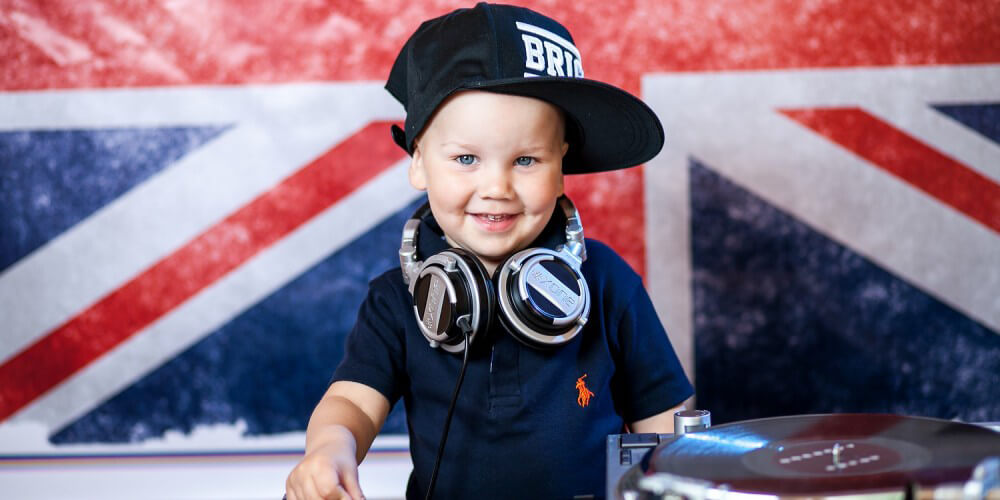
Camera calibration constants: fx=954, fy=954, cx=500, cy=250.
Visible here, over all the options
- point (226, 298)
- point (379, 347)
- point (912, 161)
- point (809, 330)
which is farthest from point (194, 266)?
point (912, 161)

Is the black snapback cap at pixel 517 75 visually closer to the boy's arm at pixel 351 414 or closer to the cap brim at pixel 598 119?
the cap brim at pixel 598 119

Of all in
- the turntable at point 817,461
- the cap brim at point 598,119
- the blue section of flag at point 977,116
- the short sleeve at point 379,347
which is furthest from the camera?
the blue section of flag at point 977,116

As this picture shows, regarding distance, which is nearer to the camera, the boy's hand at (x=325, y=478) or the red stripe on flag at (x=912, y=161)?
the boy's hand at (x=325, y=478)

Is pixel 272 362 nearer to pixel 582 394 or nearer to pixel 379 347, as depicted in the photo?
pixel 379 347

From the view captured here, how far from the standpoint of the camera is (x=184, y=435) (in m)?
1.55

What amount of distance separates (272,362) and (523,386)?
705 millimetres

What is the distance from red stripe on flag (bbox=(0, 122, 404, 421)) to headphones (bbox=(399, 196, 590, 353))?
2.26 ft

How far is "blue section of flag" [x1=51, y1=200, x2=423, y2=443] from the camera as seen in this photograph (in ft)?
5.03

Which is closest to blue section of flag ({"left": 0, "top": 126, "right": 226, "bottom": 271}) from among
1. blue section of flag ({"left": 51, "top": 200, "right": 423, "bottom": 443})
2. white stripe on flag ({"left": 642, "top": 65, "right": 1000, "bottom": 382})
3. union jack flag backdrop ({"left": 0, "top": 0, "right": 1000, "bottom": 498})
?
union jack flag backdrop ({"left": 0, "top": 0, "right": 1000, "bottom": 498})

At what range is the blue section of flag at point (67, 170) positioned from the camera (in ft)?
5.03

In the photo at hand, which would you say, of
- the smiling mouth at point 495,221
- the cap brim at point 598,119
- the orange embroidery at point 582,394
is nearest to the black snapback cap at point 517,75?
the cap brim at point 598,119

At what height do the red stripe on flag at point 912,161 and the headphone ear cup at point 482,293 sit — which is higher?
the red stripe on flag at point 912,161

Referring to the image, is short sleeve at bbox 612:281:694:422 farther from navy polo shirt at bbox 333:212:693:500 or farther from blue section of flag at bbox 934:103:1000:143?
blue section of flag at bbox 934:103:1000:143

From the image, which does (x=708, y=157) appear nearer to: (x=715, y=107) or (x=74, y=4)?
(x=715, y=107)
